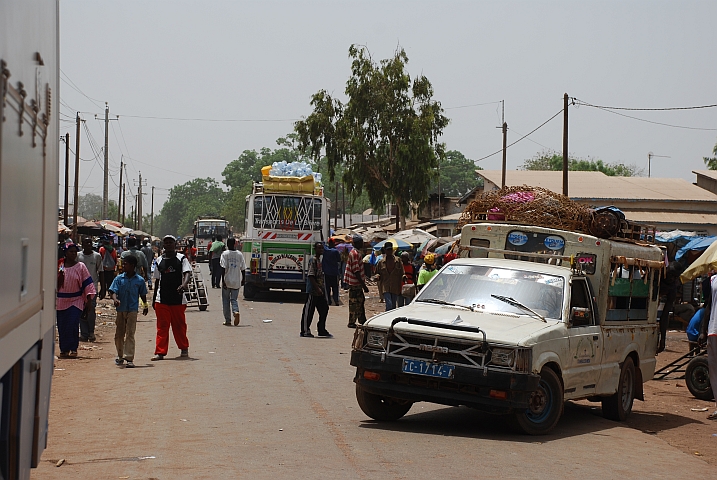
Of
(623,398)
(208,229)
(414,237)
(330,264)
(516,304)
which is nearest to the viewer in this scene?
(516,304)

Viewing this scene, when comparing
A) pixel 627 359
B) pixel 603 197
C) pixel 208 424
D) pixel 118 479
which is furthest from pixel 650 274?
pixel 603 197

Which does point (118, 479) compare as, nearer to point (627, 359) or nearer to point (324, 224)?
point (627, 359)

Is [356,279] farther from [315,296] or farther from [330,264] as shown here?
[330,264]

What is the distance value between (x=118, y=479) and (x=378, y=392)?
3.15 m

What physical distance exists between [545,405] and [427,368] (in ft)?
4.20

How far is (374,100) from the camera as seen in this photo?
5100 centimetres

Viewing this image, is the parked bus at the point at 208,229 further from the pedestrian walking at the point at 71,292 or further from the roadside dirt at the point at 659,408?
the pedestrian walking at the point at 71,292

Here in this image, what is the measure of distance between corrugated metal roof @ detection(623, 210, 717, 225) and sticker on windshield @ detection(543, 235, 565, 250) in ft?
111

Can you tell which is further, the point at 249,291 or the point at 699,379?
the point at 249,291

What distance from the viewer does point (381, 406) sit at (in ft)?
30.6

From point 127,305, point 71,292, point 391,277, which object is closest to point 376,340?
point 127,305

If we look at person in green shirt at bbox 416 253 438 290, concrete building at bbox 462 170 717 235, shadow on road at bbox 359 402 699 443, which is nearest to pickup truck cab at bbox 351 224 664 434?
shadow on road at bbox 359 402 699 443

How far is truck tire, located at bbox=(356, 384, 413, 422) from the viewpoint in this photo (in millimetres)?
9188

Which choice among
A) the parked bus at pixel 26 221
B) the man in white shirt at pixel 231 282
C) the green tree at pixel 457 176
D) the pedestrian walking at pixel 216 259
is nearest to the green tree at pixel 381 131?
the pedestrian walking at pixel 216 259
